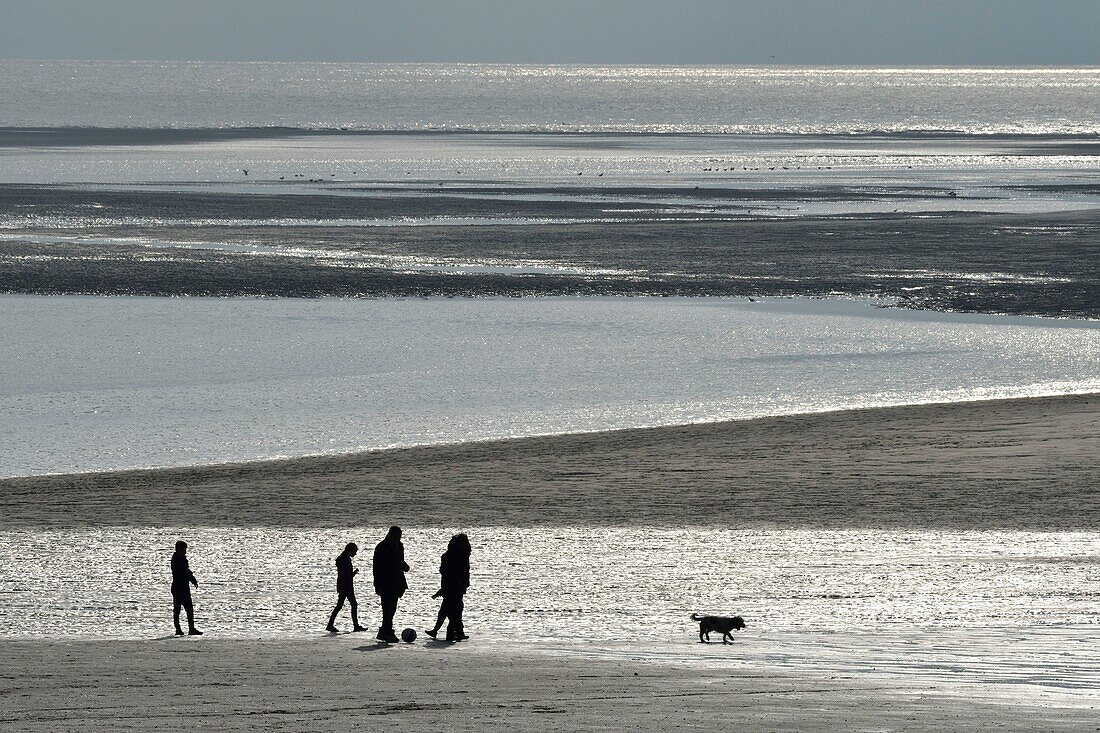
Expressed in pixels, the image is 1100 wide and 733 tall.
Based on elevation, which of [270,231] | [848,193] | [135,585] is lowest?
[135,585]

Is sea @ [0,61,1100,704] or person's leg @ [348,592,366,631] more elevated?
sea @ [0,61,1100,704]

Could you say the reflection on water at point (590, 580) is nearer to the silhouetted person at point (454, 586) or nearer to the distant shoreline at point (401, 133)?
the silhouetted person at point (454, 586)

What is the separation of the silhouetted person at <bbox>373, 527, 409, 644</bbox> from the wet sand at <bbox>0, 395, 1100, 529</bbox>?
547 cm

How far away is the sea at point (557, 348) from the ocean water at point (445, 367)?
0.38ft

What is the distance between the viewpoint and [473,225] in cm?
5728

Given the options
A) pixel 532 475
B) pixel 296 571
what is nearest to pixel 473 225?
pixel 532 475

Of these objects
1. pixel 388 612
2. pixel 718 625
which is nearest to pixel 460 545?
pixel 388 612

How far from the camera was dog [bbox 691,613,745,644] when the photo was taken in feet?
47.5

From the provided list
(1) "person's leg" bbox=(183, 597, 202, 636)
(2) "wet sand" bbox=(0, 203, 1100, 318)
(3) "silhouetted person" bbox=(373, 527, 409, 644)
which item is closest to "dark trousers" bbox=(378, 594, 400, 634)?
(3) "silhouetted person" bbox=(373, 527, 409, 644)

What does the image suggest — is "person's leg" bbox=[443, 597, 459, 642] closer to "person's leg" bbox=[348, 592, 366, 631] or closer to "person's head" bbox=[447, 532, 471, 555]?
"person's head" bbox=[447, 532, 471, 555]

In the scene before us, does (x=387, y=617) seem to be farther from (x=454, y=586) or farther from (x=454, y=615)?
(x=454, y=586)

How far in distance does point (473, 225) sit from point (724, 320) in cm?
1929

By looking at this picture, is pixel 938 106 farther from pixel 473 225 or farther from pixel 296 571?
pixel 296 571

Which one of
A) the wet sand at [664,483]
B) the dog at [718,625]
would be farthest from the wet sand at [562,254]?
the dog at [718,625]
